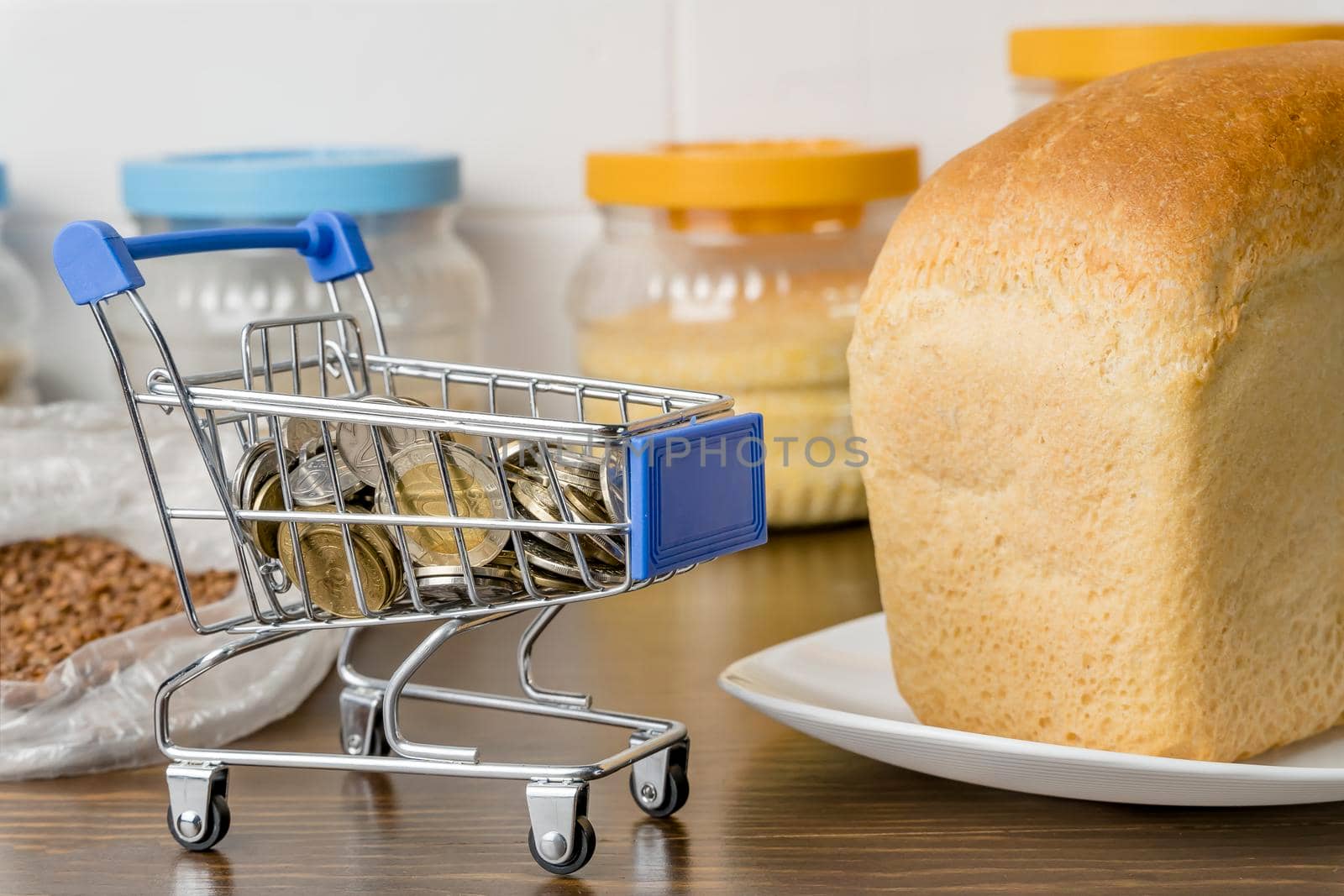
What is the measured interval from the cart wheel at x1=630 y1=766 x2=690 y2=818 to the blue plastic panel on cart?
12cm

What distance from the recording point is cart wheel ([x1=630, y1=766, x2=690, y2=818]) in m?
0.67

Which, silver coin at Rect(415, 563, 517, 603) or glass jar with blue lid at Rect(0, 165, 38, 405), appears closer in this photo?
silver coin at Rect(415, 563, 517, 603)

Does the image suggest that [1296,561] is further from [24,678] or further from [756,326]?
[24,678]

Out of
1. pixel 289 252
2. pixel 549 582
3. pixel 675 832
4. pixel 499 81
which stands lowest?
pixel 675 832

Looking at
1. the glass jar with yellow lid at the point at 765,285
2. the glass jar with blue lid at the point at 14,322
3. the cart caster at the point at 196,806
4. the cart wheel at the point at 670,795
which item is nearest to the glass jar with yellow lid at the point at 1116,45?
the glass jar with yellow lid at the point at 765,285

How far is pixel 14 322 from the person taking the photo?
54.0 inches

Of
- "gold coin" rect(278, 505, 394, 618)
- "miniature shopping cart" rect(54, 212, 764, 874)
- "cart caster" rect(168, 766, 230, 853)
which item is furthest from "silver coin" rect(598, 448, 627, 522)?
"cart caster" rect(168, 766, 230, 853)

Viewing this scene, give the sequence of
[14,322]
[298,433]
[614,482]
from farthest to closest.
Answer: [14,322] → [298,433] → [614,482]

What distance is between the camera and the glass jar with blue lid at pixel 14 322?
136 cm

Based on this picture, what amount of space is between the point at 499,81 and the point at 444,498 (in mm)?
905

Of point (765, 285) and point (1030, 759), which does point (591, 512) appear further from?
point (765, 285)

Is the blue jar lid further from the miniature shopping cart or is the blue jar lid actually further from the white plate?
the white plate

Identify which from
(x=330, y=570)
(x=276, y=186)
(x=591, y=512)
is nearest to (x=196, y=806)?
(x=330, y=570)

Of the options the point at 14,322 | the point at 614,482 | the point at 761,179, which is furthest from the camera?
the point at 14,322
